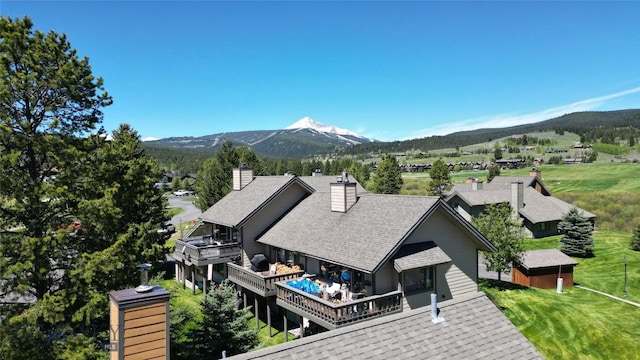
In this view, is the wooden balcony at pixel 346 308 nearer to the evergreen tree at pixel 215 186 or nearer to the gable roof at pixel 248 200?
the gable roof at pixel 248 200

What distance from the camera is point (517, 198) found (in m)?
48.8

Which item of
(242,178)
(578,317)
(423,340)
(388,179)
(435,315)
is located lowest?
(578,317)

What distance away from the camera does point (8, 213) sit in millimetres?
12633

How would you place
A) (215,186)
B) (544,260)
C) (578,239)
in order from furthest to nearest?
1. (215,186)
2. (578,239)
3. (544,260)

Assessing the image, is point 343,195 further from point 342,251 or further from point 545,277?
point 545,277

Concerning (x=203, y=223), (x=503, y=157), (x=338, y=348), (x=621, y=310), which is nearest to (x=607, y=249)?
(x=621, y=310)

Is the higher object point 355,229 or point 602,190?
point 355,229

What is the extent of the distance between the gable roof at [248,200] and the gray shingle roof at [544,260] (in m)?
18.3

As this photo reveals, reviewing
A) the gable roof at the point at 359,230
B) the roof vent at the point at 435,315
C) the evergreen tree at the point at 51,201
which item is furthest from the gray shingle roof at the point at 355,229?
the evergreen tree at the point at 51,201

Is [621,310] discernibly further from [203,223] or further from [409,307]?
[203,223]

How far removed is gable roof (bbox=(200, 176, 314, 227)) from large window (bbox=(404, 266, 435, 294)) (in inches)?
423

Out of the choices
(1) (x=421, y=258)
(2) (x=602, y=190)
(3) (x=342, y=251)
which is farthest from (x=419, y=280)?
(2) (x=602, y=190)

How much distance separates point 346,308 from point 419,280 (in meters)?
4.07

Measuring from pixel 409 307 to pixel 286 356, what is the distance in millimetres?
10298
